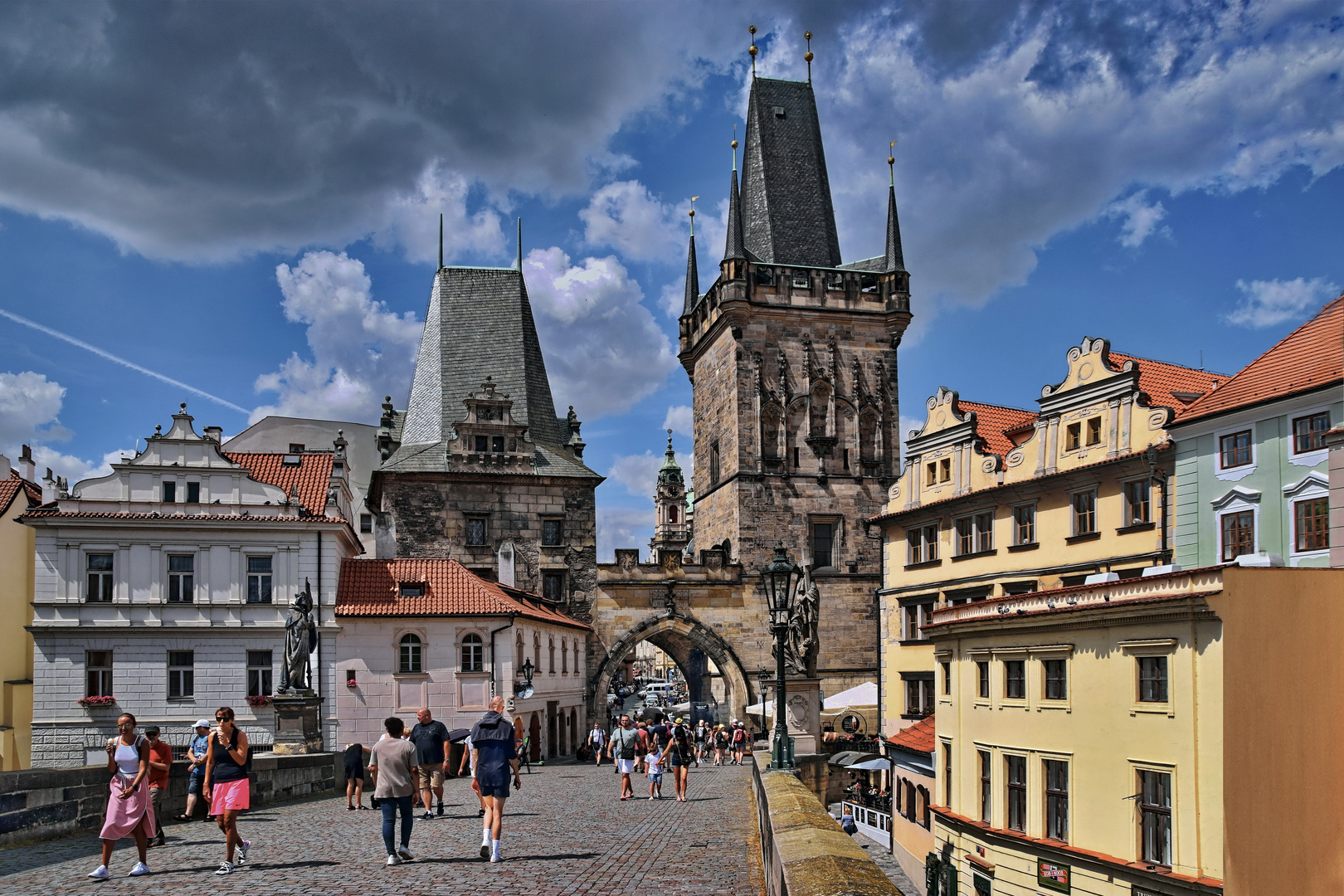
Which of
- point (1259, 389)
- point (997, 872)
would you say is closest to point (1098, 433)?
point (1259, 389)

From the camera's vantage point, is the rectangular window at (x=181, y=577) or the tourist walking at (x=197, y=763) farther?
the rectangular window at (x=181, y=577)

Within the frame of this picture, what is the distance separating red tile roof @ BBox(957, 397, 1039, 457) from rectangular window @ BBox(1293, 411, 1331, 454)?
948 centimetres

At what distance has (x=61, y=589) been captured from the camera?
31422mm

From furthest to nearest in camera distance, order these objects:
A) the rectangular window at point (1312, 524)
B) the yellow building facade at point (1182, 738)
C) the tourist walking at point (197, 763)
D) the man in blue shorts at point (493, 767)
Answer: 1. the rectangular window at point (1312, 524)
2. the yellow building facade at point (1182, 738)
3. the tourist walking at point (197, 763)
4. the man in blue shorts at point (493, 767)

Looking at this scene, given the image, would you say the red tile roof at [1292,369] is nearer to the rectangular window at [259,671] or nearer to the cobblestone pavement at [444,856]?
the cobblestone pavement at [444,856]

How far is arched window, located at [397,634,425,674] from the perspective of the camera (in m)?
33.8

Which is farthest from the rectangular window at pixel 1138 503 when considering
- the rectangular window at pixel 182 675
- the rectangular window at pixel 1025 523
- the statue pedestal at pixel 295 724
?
the rectangular window at pixel 182 675

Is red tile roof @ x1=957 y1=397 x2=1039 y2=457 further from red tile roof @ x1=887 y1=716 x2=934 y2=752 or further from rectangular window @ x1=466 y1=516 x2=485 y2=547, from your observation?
rectangular window @ x1=466 y1=516 x2=485 y2=547

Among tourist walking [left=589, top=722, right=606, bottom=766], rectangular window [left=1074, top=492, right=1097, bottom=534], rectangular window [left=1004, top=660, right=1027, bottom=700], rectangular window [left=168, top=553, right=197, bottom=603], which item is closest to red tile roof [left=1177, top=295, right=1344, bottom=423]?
rectangular window [left=1074, top=492, right=1097, bottom=534]

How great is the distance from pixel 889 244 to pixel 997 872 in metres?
31.4

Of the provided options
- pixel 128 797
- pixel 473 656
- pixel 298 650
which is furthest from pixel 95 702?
pixel 128 797

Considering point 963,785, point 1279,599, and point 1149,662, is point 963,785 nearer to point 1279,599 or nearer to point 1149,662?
point 1149,662

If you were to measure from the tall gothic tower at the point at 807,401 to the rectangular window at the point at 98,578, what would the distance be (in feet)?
70.6

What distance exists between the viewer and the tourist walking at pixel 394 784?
34.4 ft
